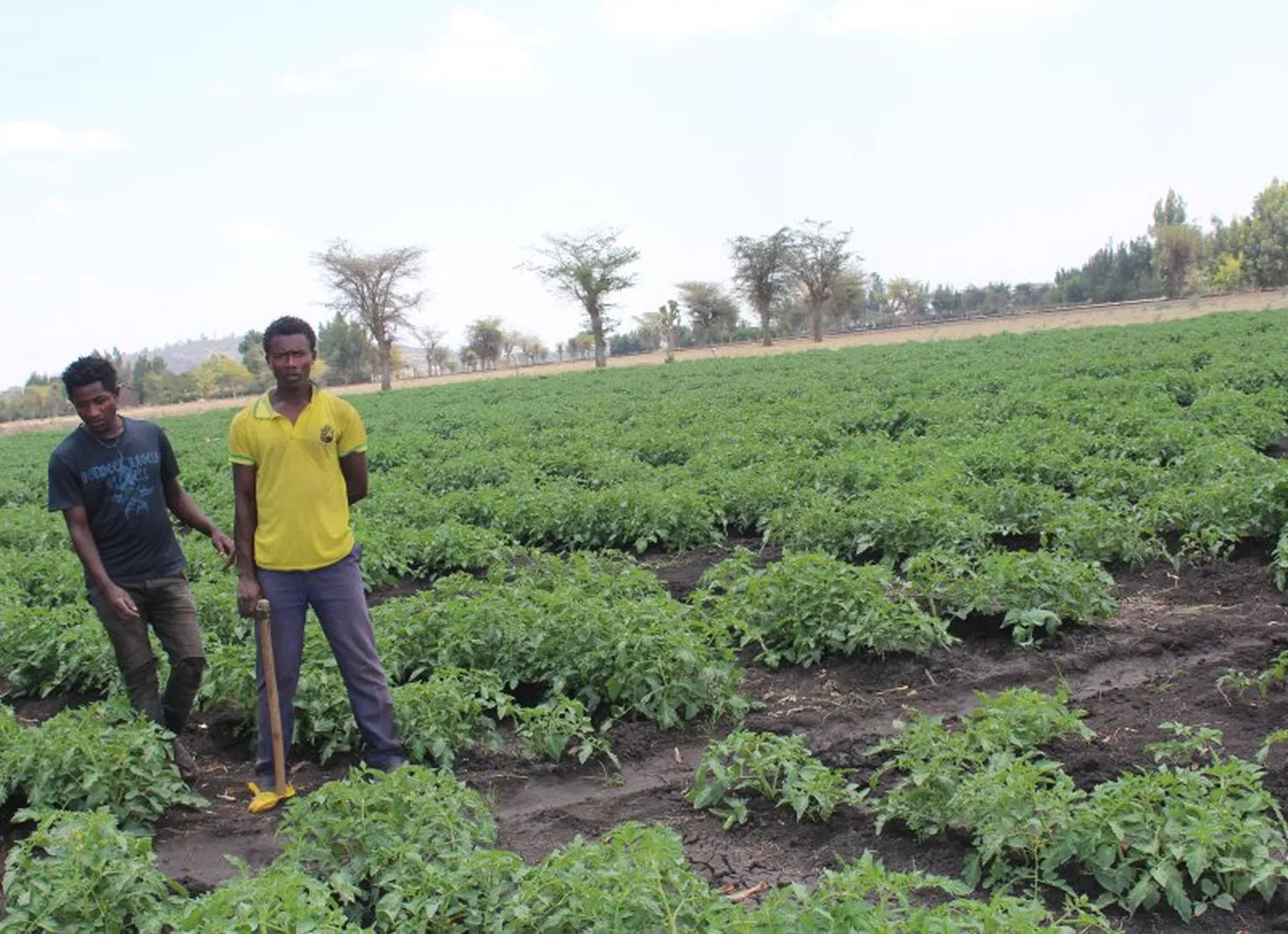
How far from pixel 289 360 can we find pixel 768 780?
2.97 meters

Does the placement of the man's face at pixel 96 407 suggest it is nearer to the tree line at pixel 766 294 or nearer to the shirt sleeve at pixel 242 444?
the shirt sleeve at pixel 242 444

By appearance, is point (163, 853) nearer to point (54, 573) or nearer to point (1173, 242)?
point (54, 573)

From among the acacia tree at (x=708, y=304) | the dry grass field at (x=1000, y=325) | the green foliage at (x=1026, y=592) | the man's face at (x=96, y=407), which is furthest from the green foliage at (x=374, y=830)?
the acacia tree at (x=708, y=304)

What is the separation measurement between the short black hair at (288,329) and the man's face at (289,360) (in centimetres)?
2

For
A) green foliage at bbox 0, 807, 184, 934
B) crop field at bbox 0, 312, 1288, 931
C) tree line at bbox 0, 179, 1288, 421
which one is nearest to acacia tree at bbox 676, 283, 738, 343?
tree line at bbox 0, 179, 1288, 421

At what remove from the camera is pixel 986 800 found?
13.1ft

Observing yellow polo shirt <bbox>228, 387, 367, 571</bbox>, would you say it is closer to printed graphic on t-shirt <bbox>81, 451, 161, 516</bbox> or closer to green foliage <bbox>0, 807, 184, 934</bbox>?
printed graphic on t-shirt <bbox>81, 451, 161, 516</bbox>

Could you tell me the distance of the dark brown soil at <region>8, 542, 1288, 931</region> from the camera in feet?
14.1

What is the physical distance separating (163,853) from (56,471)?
73.5 inches

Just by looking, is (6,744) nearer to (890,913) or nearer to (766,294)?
(890,913)

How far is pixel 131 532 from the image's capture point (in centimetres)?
521

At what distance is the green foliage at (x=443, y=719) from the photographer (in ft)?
17.5

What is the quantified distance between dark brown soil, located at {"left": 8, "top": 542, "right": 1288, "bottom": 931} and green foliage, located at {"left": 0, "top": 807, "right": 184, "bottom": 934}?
458 millimetres

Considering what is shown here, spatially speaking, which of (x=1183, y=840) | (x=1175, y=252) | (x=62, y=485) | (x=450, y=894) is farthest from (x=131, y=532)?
(x=1175, y=252)
